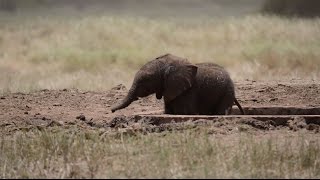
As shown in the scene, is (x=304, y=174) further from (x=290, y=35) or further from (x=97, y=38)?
Answer: (x=97, y=38)

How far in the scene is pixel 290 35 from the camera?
2714cm

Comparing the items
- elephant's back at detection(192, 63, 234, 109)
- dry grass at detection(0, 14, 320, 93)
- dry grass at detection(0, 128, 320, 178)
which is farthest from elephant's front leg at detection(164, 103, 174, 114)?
dry grass at detection(0, 14, 320, 93)

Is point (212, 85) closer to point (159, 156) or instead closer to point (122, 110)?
point (122, 110)

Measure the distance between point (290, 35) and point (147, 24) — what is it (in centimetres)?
847

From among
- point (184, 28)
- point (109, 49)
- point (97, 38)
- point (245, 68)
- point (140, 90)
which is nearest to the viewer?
point (140, 90)

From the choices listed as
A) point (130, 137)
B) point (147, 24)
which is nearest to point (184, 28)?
point (147, 24)

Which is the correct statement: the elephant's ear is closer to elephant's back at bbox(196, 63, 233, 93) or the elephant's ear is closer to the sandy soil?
elephant's back at bbox(196, 63, 233, 93)

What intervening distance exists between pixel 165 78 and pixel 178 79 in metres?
0.22

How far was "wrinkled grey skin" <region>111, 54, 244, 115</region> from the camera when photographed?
10.2 m

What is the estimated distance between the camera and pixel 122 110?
12555 mm

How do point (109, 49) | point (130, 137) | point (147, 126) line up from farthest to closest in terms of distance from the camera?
1. point (109, 49)
2. point (147, 126)
3. point (130, 137)

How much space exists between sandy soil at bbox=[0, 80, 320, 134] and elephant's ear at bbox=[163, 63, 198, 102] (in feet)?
2.12

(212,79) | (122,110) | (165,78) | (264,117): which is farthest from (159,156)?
(122,110)

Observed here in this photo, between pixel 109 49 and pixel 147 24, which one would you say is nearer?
pixel 109 49
